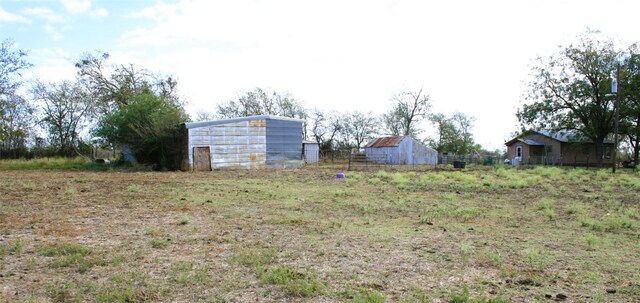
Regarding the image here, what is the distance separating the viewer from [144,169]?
90.2ft

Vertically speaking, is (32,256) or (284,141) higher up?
(284,141)

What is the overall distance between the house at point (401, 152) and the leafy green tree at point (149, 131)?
2065 centimetres

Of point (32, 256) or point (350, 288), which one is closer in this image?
point (350, 288)

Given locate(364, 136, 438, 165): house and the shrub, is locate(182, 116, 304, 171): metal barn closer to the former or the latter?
locate(364, 136, 438, 165): house

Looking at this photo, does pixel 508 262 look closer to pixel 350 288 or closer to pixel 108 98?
pixel 350 288

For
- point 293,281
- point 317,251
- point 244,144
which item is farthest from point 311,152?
point 293,281

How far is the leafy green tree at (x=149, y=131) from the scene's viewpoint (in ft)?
91.7

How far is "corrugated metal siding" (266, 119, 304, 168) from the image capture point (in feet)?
97.5

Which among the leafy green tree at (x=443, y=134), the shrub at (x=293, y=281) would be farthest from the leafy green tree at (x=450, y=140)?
the shrub at (x=293, y=281)

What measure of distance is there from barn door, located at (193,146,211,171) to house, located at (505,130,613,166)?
3120 cm

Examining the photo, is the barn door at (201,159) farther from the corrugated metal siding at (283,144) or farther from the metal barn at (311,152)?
the metal barn at (311,152)

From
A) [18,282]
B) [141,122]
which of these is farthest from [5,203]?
[141,122]

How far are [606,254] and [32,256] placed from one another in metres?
7.68

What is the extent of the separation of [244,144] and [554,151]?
110 ft
